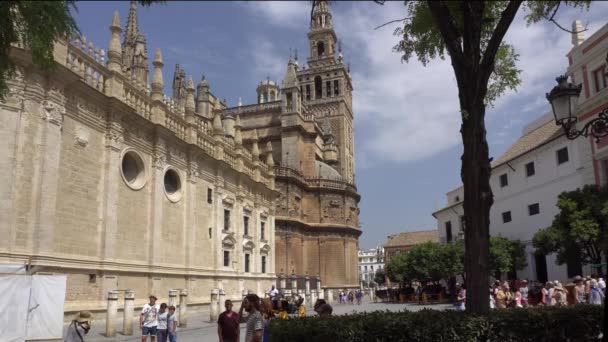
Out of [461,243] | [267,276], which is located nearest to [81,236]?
[267,276]

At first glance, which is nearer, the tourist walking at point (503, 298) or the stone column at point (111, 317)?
the stone column at point (111, 317)

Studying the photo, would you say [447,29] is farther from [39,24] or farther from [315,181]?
[315,181]

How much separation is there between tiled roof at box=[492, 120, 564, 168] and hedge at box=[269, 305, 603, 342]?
24195 millimetres

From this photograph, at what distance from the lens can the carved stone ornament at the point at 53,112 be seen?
16.6 meters

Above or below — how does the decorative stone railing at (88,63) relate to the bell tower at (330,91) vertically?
below

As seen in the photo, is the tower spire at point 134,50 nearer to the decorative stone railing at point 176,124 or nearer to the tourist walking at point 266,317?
the decorative stone railing at point 176,124

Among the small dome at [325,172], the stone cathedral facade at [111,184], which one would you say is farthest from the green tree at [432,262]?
the small dome at [325,172]

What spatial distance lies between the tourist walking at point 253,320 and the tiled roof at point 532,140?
26.7 metres

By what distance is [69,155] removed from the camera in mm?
17828

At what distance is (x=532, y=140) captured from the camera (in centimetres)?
3578

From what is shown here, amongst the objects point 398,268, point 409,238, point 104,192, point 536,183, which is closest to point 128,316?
point 104,192

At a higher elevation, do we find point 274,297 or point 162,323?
point 274,297

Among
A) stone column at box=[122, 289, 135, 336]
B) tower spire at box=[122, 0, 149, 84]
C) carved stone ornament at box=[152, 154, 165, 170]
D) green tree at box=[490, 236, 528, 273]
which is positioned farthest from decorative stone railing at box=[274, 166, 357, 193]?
stone column at box=[122, 289, 135, 336]

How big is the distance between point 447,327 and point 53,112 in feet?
48.4
